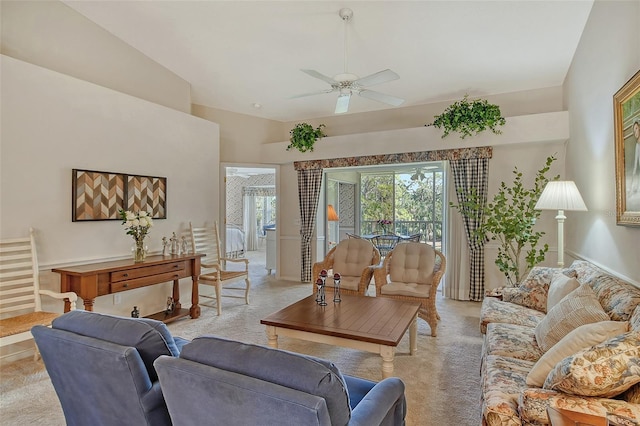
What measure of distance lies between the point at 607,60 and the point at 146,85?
16.6 feet

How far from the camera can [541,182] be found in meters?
4.86

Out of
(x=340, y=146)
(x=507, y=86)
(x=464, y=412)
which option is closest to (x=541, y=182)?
(x=507, y=86)

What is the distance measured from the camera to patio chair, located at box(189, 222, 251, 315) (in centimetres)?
462

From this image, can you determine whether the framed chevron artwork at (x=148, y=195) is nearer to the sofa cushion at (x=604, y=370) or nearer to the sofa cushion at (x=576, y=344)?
the sofa cushion at (x=576, y=344)

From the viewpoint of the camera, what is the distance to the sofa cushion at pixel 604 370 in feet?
4.64

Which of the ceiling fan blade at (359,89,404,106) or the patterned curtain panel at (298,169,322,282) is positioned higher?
the ceiling fan blade at (359,89,404,106)

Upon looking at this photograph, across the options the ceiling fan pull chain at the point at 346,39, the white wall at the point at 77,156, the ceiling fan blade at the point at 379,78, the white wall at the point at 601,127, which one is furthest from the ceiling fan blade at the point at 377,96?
the white wall at the point at 77,156

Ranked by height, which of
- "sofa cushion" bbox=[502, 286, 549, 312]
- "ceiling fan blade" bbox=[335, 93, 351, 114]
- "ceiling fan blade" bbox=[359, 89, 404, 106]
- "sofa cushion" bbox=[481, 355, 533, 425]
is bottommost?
"sofa cushion" bbox=[481, 355, 533, 425]

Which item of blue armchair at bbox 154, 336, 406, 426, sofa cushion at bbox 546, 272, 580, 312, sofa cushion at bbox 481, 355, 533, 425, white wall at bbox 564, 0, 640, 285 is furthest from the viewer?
sofa cushion at bbox 546, 272, 580, 312

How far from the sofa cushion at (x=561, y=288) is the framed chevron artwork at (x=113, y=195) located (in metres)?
4.43

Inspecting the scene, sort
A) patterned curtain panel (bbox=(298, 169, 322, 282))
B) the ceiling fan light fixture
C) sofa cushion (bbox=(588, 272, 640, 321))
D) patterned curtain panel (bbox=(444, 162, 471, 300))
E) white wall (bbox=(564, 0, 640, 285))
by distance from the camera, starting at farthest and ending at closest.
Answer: patterned curtain panel (bbox=(298, 169, 322, 282)) → patterned curtain panel (bbox=(444, 162, 471, 300)) → the ceiling fan light fixture → white wall (bbox=(564, 0, 640, 285)) → sofa cushion (bbox=(588, 272, 640, 321))

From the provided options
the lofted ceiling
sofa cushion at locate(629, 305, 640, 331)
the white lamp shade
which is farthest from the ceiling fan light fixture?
sofa cushion at locate(629, 305, 640, 331)

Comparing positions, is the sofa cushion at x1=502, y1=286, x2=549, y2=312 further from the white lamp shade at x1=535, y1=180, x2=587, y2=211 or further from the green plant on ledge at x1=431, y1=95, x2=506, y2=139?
the green plant on ledge at x1=431, y1=95, x2=506, y2=139

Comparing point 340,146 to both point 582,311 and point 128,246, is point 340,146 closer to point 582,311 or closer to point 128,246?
point 128,246
